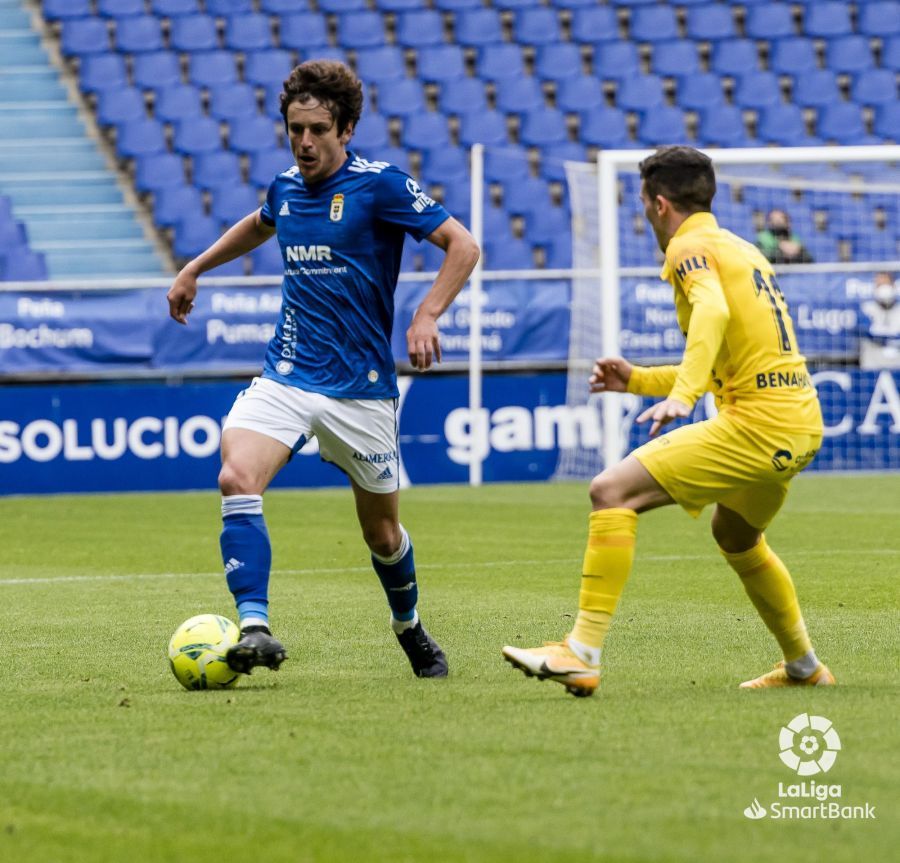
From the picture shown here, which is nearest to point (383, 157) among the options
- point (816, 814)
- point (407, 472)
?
point (407, 472)

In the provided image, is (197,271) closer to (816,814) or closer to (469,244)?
(469,244)

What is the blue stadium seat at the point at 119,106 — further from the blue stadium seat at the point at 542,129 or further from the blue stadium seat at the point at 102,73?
the blue stadium seat at the point at 542,129

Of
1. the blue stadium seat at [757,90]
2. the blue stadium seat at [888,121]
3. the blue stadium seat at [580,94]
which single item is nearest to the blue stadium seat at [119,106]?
the blue stadium seat at [580,94]

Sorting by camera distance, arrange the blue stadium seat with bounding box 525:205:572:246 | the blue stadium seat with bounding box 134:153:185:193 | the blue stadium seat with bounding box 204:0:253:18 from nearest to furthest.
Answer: the blue stadium seat with bounding box 525:205:572:246 → the blue stadium seat with bounding box 134:153:185:193 → the blue stadium seat with bounding box 204:0:253:18

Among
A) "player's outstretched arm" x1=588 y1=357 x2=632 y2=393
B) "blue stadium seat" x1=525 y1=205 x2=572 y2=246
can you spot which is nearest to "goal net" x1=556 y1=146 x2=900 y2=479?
"blue stadium seat" x1=525 y1=205 x2=572 y2=246

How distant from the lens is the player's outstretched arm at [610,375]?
548 centimetres

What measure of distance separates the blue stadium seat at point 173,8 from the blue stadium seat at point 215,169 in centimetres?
288

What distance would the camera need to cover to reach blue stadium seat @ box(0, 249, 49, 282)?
63.9 ft

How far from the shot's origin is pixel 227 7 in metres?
24.0

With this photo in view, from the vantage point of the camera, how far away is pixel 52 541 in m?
12.3

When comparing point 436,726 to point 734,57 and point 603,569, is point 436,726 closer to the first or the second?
point 603,569

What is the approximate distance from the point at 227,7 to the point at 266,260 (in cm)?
507

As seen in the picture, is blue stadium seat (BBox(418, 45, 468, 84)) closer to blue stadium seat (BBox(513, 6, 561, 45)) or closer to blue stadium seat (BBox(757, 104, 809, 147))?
blue stadium seat (BBox(513, 6, 561, 45))

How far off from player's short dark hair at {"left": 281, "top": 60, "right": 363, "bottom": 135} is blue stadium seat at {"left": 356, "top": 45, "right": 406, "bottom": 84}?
17269mm
